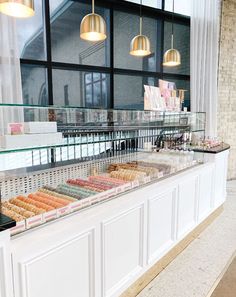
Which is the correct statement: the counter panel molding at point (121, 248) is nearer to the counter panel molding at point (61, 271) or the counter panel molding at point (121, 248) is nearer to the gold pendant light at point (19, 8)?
the counter panel molding at point (61, 271)

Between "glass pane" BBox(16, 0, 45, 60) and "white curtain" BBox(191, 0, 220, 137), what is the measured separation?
10.1ft

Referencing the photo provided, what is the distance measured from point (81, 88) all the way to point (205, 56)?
Result: 2.84m

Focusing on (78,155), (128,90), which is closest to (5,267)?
(78,155)

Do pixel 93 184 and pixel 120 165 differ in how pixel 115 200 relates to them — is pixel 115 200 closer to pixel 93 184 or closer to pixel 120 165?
pixel 93 184

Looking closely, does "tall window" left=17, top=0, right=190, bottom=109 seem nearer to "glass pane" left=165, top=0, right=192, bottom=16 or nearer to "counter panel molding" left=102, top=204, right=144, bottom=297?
"glass pane" left=165, top=0, right=192, bottom=16

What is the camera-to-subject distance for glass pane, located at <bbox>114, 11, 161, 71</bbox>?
489 cm

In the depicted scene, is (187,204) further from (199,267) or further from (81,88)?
Answer: (81,88)

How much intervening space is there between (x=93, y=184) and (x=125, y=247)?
21.6 inches

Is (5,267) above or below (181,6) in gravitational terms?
below

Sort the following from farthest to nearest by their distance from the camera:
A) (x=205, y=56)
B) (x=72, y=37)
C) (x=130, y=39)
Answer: (x=205, y=56) < (x=130, y=39) < (x=72, y=37)

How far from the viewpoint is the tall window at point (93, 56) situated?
4.00 m

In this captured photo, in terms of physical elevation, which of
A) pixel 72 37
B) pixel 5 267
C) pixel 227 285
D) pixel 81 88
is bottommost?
pixel 227 285

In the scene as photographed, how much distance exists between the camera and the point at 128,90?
203 inches

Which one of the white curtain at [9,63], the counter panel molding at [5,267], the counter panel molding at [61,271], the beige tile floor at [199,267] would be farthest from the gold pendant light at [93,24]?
the beige tile floor at [199,267]
